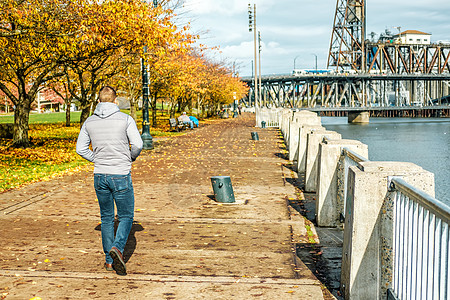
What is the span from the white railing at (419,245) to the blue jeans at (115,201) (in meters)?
2.76

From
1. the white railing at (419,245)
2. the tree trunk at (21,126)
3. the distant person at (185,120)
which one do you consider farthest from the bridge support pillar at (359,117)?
the white railing at (419,245)

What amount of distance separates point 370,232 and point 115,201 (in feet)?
8.60

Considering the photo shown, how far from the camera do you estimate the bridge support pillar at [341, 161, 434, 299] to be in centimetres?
477

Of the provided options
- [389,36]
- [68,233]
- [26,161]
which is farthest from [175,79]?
[389,36]

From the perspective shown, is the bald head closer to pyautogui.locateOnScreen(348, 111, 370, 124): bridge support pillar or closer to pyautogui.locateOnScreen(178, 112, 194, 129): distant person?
pyautogui.locateOnScreen(178, 112, 194, 129): distant person

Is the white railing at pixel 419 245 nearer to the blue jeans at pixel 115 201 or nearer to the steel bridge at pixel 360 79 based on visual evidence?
the blue jeans at pixel 115 201

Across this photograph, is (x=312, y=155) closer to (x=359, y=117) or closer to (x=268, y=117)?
(x=268, y=117)

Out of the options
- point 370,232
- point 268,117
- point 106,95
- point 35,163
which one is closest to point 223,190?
point 106,95

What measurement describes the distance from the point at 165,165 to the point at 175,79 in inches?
765

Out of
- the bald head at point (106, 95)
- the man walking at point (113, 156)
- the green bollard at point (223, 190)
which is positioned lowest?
the green bollard at point (223, 190)

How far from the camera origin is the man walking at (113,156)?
5746 mm

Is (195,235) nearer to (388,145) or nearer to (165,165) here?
(165,165)

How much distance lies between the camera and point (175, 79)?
3522 centimetres

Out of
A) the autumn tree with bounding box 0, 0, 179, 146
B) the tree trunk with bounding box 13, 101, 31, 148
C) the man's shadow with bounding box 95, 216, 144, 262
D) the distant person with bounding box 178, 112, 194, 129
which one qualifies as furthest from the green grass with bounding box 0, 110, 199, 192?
the distant person with bounding box 178, 112, 194, 129
